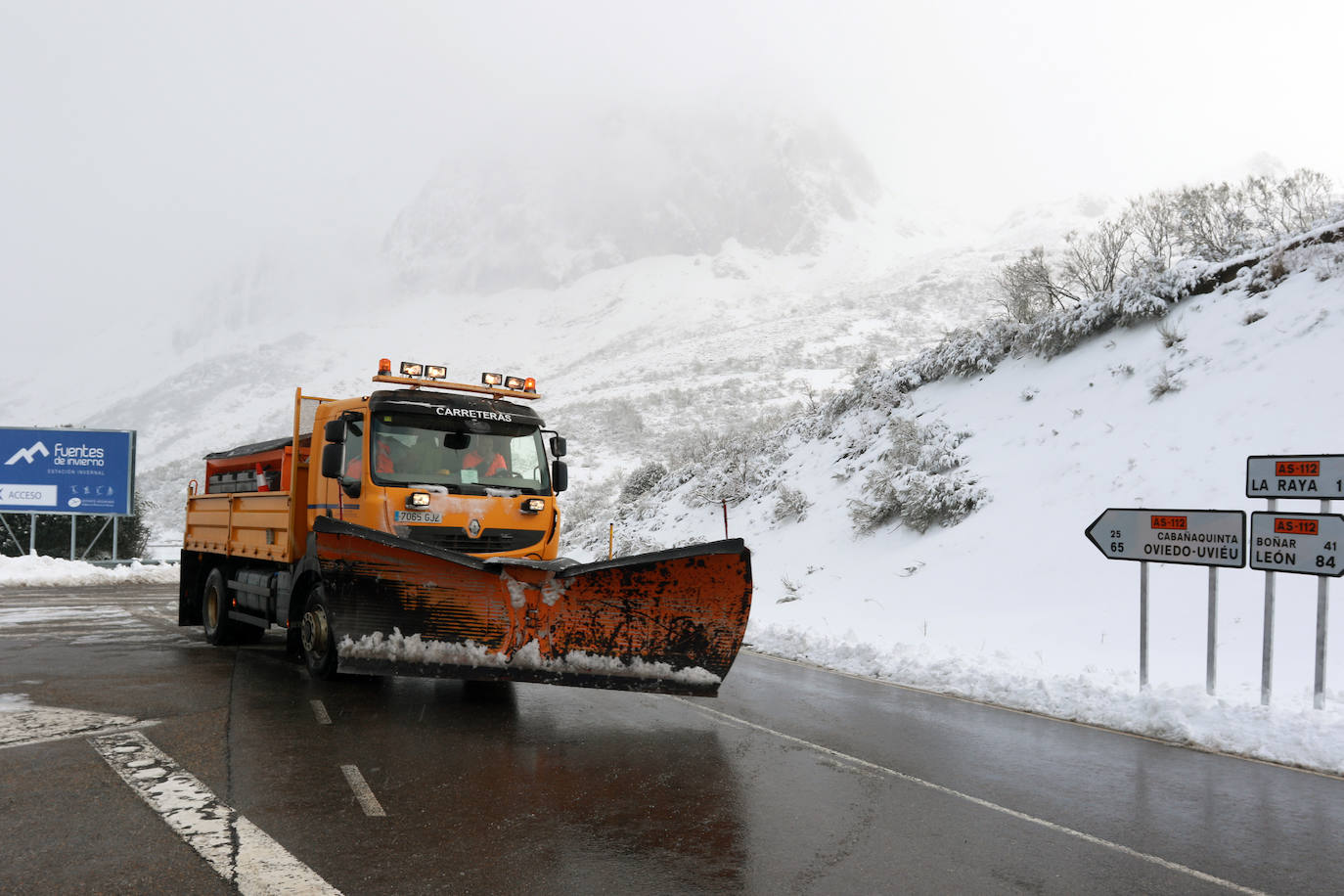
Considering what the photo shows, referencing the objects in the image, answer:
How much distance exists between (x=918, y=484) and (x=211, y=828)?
15.2 m

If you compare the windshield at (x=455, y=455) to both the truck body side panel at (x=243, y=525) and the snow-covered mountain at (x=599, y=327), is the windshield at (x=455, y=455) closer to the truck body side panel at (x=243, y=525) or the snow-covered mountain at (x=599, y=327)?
the truck body side panel at (x=243, y=525)

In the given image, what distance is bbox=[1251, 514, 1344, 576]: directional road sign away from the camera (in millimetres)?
8016

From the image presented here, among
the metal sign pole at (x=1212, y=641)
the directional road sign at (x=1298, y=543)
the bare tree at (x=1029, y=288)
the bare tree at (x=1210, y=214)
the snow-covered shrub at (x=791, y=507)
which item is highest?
the bare tree at (x=1210, y=214)

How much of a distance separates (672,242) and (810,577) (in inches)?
7038

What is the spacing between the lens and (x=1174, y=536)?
367 inches

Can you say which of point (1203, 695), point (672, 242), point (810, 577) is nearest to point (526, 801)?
point (1203, 695)

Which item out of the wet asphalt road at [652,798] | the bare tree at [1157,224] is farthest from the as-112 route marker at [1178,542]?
the bare tree at [1157,224]

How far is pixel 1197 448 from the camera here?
591 inches

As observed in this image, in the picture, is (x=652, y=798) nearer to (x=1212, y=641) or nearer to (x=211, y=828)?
(x=211, y=828)

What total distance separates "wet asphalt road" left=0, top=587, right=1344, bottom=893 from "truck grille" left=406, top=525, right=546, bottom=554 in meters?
1.42

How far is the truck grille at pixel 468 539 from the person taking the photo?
29.1 feet

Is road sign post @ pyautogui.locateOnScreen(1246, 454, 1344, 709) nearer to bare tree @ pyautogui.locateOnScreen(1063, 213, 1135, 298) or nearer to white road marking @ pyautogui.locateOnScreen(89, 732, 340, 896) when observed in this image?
white road marking @ pyautogui.locateOnScreen(89, 732, 340, 896)

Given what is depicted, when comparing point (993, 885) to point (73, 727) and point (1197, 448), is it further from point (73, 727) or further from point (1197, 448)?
point (1197, 448)

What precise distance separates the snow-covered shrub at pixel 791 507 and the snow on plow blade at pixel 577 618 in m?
14.1
